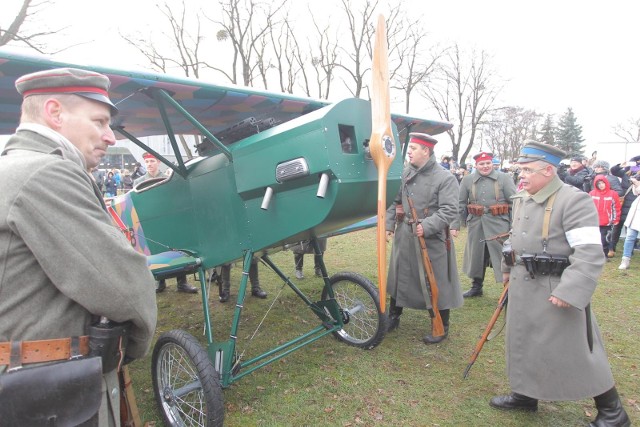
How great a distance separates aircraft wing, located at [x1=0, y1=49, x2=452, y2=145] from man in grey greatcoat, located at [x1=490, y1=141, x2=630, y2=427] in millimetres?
2070

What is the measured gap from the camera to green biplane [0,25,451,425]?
2750mm

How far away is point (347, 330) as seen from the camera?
173 inches

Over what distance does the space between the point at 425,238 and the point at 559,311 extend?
1788mm

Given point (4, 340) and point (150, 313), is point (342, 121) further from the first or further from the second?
point (4, 340)

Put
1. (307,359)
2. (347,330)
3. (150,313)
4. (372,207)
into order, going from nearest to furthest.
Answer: (150,313), (372,207), (307,359), (347,330)

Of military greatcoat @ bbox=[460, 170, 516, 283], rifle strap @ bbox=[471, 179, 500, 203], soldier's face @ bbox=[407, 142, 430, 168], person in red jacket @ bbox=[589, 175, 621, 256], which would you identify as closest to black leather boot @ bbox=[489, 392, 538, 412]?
soldier's face @ bbox=[407, 142, 430, 168]

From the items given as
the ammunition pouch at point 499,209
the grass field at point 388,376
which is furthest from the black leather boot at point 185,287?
the ammunition pouch at point 499,209

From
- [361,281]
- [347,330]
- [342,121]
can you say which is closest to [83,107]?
[342,121]

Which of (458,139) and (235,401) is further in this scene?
(458,139)

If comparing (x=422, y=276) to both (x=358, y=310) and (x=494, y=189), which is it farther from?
(x=494, y=189)

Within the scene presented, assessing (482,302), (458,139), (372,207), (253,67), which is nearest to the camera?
(372,207)

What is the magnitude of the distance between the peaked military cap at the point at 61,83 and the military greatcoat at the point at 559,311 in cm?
276

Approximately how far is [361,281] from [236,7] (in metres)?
19.3

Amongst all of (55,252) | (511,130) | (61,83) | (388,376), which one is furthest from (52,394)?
(511,130)
